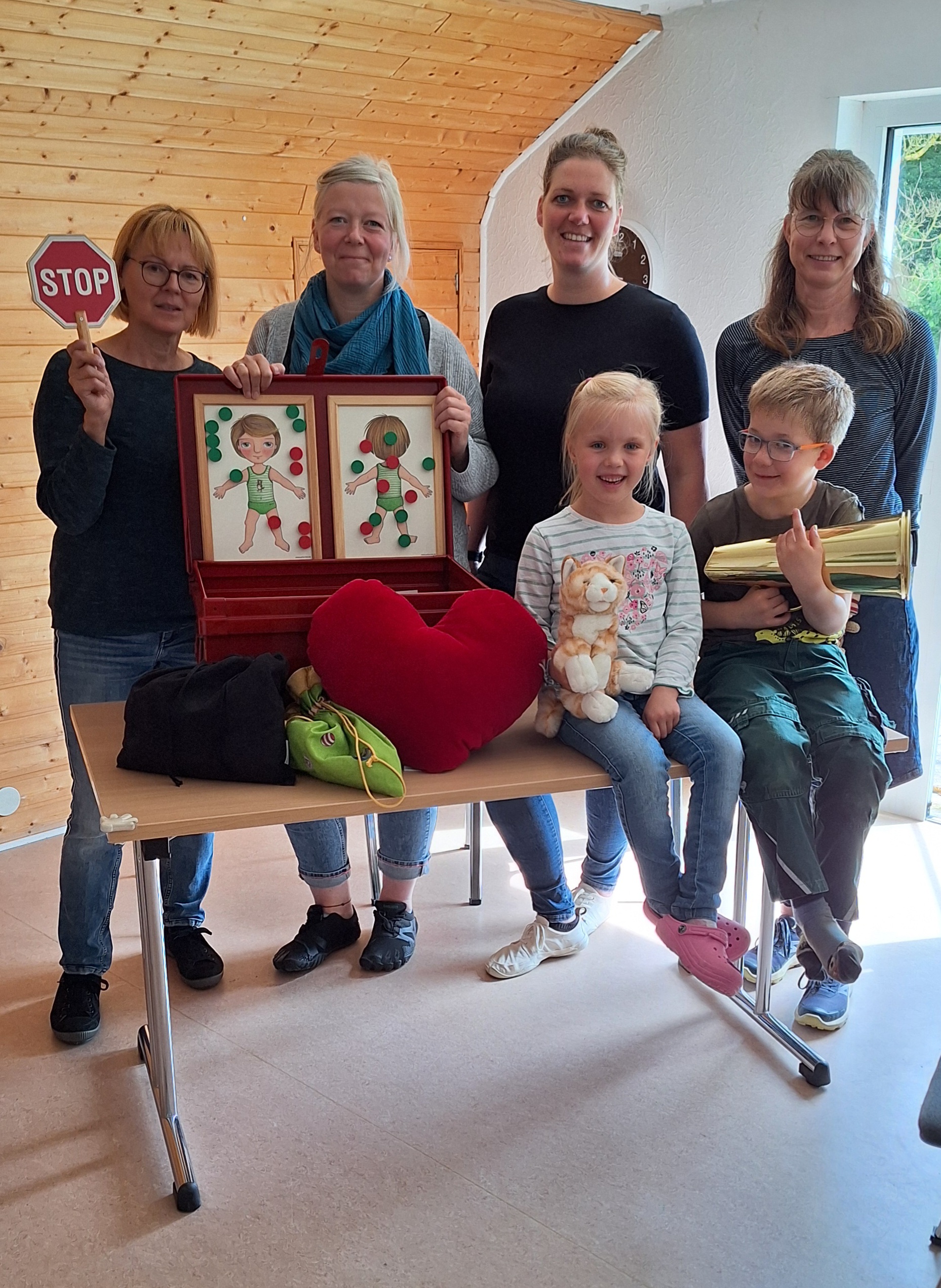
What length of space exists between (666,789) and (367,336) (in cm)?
96

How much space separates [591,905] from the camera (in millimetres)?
2725

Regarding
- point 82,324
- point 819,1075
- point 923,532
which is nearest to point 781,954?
point 819,1075

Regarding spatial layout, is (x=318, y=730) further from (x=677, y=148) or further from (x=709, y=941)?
(x=677, y=148)

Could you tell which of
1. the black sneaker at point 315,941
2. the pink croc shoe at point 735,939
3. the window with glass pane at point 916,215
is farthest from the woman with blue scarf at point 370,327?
the window with glass pane at point 916,215

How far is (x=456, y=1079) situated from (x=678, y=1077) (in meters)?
0.41

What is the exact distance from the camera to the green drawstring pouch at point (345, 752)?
1.65 metres

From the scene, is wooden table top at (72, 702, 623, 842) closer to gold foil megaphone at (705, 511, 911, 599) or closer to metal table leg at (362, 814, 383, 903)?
gold foil megaphone at (705, 511, 911, 599)

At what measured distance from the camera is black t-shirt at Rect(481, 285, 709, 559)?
2146 millimetres

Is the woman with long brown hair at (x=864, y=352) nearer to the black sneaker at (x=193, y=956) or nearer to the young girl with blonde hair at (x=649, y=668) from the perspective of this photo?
the young girl with blonde hair at (x=649, y=668)

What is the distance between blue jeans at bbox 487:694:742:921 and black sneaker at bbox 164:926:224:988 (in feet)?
3.52

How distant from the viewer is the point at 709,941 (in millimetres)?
1790

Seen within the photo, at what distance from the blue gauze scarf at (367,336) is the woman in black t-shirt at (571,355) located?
20 centimetres

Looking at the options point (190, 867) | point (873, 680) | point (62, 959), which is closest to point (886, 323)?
point (873, 680)

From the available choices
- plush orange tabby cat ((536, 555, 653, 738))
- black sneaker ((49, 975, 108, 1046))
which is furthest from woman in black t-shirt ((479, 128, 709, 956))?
black sneaker ((49, 975, 108, 1046))
